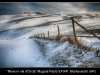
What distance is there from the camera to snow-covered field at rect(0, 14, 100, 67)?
6.76m

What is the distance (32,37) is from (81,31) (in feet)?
11.0

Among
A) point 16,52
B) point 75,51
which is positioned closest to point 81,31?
point 75,51

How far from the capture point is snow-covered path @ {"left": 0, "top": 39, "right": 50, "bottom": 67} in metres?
7.11

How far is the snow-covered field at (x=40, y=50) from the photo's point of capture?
676 centimetres

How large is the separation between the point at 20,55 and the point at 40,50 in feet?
4.79

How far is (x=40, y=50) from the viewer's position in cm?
840

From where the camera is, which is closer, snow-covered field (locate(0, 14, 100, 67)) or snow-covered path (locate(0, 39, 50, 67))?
snow-covered field (locate(0, 14, 100, 67))

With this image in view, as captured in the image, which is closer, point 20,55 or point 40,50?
point 20,55

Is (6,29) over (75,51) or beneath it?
over

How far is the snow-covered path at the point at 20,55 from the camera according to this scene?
711 cm

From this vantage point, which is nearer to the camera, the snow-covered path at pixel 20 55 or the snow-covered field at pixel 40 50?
the snow-covered field at pixel 40 50

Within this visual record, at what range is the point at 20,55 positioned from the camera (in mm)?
7535

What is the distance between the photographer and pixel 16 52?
762 cm

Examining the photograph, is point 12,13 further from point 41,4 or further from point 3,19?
point 41,4
